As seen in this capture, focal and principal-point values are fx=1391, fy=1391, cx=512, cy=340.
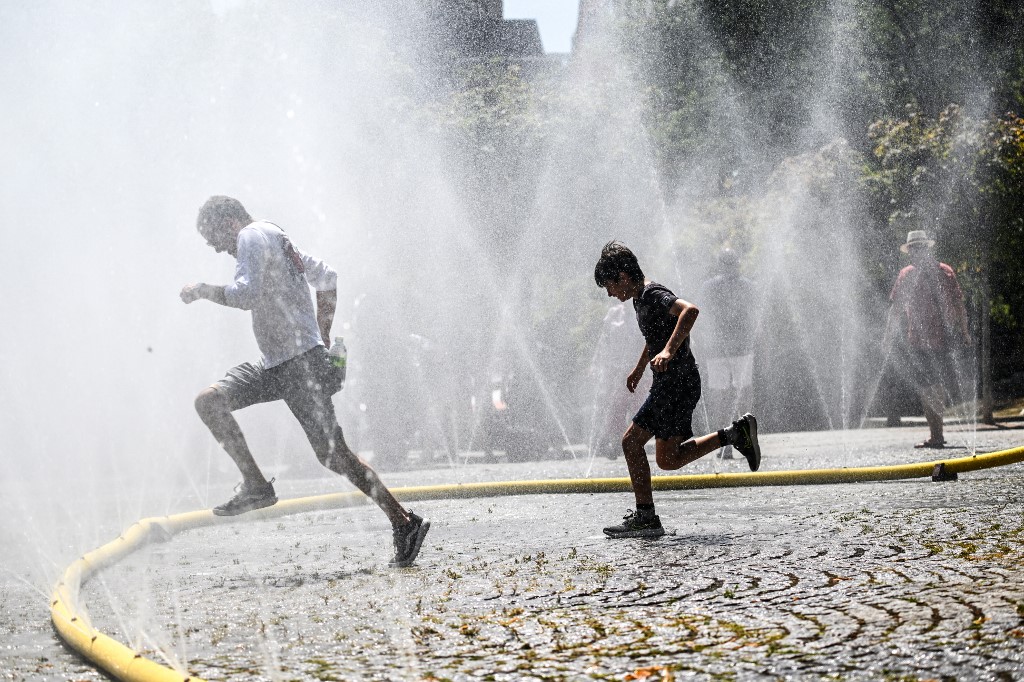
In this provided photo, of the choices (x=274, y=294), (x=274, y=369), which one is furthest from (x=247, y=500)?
(x=274, y=294)

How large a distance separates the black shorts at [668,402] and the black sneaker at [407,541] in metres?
1.27

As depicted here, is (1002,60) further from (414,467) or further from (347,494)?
(347,494)

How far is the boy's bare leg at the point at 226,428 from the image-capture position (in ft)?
21.3

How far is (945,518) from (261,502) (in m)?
3.24

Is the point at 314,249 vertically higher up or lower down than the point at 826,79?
lower down

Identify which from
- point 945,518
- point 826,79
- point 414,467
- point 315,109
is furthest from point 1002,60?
point 945,518

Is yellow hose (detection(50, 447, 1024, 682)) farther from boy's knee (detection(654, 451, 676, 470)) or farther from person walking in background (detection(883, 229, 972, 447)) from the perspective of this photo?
person walking in background (detection(883, 229, 972, 447))

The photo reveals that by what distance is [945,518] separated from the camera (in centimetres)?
662

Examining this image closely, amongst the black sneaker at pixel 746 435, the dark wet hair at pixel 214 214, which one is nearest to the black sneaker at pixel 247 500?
the dark wet hair at pixel 214 214

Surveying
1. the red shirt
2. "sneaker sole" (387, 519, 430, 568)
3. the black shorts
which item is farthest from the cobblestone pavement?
the red shirt

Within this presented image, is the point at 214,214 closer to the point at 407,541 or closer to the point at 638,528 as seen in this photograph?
the point at 407,541

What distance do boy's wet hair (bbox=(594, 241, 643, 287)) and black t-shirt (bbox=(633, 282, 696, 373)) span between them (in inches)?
4.3

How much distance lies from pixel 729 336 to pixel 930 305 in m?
1.80

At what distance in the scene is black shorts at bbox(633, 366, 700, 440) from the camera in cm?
684
